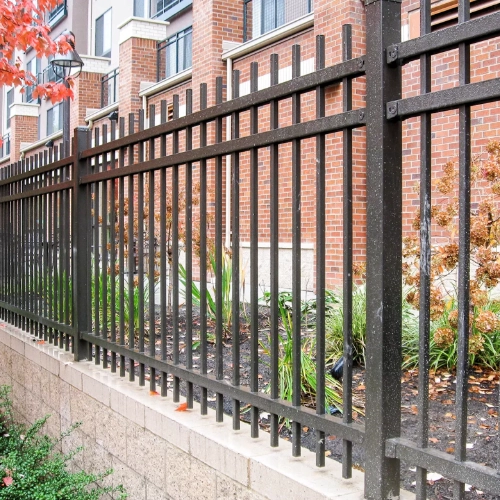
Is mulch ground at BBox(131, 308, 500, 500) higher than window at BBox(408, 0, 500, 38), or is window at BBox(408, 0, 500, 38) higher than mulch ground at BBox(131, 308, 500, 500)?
window at BBox(408, 0, 500, 38)

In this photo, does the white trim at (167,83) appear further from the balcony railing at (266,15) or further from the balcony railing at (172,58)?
the balcony railing at (172,58)

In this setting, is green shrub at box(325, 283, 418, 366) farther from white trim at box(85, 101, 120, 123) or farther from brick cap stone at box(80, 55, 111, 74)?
brick cap stone at box(80, 55, 111, 74)

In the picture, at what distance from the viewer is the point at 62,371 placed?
4.50 meters

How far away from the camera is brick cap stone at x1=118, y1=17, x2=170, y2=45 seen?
16.7m

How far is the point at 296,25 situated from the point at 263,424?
849 centimetres

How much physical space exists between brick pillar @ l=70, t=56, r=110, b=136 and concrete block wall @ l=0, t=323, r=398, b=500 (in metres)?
17.4

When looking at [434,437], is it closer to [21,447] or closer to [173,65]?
[21,447]

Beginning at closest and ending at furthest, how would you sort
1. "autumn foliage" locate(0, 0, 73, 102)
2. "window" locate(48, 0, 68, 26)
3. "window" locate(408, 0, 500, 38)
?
"autumn foliage" locate(0, 0, 73, 102), "window" locate(408, 0, 500, 38), "window" locate(48, 0, 68, 26)

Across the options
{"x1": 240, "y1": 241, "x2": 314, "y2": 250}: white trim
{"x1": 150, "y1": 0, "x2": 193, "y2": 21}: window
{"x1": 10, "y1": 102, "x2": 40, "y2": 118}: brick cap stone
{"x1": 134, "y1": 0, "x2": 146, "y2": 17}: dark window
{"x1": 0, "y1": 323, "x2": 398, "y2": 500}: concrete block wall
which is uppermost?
{"x1": 134, "y1": 0, "x2": 146, "y2": 17}: dark window

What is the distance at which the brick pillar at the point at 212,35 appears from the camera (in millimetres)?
12594

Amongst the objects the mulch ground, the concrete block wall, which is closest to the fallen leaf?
the concrete block wall

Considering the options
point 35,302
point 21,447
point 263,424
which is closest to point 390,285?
point 263,424

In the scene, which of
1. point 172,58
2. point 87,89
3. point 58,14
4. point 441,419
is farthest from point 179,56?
point 441,419

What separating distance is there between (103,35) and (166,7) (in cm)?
556
